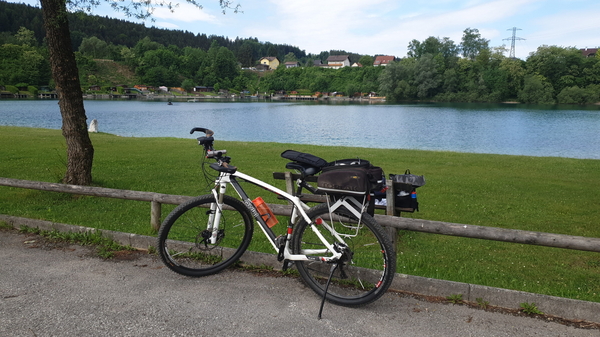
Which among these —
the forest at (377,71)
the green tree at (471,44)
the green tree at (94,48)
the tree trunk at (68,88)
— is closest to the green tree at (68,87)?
the tree trunk at (68,88)

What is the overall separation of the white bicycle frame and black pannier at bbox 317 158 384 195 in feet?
1.30

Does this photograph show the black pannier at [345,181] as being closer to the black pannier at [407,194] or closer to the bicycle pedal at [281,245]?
the bicycle pedal at [281,245]

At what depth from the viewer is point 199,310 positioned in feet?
12.2

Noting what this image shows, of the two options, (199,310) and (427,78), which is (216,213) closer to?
(199,310)

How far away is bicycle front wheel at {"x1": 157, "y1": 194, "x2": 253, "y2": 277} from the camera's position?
4324 mm

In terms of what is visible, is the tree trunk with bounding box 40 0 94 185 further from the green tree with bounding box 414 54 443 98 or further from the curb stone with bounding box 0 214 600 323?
the green tree with bounding box 414 54 443 98

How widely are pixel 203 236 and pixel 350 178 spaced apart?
1.92 m

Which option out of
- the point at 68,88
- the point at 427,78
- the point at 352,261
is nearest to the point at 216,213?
the point at 352,261

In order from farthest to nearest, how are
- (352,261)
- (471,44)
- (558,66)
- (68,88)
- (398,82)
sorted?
(471,44)
(398,82)
(558,66)
(68,88)
(352,261)

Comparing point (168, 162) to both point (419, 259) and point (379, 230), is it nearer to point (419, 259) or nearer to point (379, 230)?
point (419, 259)

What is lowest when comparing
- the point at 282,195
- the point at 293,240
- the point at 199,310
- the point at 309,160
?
the point at 199,310

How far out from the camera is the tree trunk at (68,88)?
26.3 ft

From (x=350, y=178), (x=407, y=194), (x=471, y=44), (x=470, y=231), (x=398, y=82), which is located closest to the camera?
(x=350, y=178)

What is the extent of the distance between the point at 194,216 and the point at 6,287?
194 centimetres
